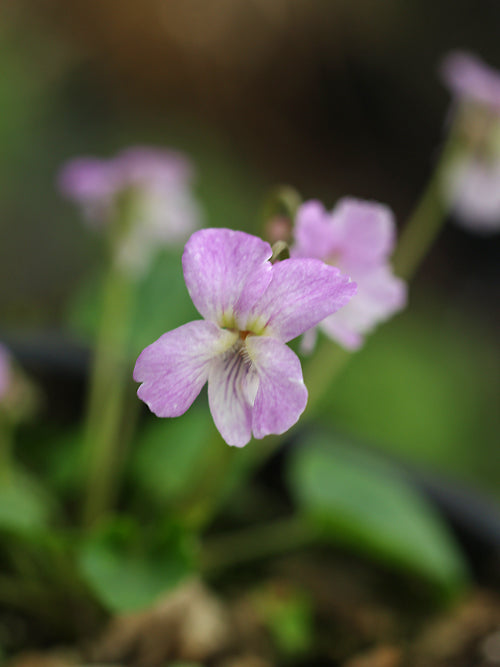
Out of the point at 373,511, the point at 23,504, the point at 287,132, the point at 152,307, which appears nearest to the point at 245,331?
the point at 23,504

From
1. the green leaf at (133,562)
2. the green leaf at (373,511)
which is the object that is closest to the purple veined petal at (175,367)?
the green leaf at (133,562)

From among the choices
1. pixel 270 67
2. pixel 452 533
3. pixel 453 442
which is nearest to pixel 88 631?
pixel 452 533

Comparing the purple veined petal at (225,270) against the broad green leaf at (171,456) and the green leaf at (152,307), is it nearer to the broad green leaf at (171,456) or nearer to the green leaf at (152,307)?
the broad green leaf at (171,456)

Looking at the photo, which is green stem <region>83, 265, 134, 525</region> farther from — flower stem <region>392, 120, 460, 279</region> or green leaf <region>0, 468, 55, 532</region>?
flower stem <region>392, 120, 460, 279</region>

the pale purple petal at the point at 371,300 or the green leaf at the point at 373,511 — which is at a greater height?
the pale purple petal at the point at 371,300

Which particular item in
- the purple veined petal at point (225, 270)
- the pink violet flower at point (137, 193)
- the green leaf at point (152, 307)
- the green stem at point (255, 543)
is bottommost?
the green stem at point (255, 543)
